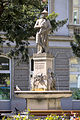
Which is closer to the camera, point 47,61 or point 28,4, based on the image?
point 47,61

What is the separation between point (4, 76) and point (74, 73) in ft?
17.4

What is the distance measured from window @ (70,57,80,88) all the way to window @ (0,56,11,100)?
15.5 feet

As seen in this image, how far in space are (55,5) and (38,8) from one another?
709 cm

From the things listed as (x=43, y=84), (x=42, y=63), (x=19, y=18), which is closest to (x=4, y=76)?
(x=19, y=18)

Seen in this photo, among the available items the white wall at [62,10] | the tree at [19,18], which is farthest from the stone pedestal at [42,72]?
the white wall at [62,10]

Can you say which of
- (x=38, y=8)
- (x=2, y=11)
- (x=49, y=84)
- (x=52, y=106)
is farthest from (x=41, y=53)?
(x=38, y=8)

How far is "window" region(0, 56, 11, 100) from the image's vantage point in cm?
2609

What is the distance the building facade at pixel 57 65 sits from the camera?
1015 inches

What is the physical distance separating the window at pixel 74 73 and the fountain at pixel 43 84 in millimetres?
11823

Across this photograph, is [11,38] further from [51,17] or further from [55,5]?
[55,5]

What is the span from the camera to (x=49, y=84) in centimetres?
1498

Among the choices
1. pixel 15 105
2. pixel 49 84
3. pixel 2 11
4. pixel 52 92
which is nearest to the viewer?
pixel 52 92

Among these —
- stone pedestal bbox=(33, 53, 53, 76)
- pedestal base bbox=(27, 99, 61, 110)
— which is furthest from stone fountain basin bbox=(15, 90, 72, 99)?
stone pedestal bbox=(33, 53, 53, 76)

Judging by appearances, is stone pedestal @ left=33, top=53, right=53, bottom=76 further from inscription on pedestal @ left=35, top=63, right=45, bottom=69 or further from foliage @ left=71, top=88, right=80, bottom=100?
foliage @ left=71, top=88, right=80, bottom=100
